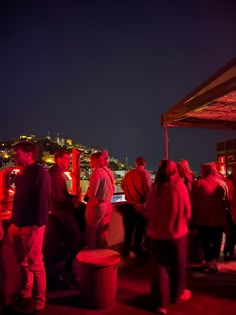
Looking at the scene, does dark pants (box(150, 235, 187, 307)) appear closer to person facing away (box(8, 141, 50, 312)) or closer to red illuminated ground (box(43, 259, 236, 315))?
red illuminated ground (box(43, 259, 236, 315))

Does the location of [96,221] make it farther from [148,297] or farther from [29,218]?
[29,218]

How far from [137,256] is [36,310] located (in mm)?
2648

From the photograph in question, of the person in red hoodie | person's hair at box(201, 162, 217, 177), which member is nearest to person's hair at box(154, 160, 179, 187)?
the person in red hoodie

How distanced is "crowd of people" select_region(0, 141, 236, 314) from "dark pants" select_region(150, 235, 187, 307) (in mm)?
11

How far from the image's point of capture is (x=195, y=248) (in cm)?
580

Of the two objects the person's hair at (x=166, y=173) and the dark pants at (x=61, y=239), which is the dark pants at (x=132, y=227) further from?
the person's hair at (x=166, y=173)

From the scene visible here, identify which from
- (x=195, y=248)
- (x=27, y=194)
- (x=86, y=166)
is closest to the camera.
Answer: (x=27, y=194)

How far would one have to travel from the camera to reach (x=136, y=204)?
600 centimetres

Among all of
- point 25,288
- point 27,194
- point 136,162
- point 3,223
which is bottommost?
point 25,288

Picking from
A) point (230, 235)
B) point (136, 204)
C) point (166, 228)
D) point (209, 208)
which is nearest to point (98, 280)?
point (166, 228)

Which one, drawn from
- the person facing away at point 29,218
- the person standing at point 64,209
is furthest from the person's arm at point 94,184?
the person facing away at point 29,218

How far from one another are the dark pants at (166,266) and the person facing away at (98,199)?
53.4 inches

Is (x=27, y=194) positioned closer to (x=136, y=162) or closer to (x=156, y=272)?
(x=156, y=272)

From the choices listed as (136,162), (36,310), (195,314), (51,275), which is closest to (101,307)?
(36,310)
